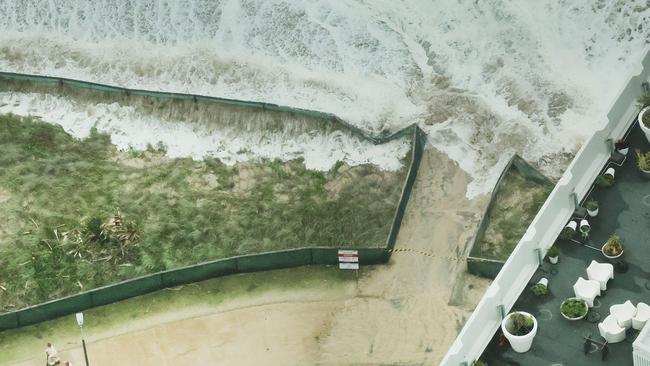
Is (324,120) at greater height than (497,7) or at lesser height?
lesser

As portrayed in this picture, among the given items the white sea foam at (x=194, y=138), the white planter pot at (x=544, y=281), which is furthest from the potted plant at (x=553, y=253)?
the white sea foam at (x=194, y=138)

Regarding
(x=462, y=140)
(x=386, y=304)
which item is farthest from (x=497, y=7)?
(x=386, y=304)

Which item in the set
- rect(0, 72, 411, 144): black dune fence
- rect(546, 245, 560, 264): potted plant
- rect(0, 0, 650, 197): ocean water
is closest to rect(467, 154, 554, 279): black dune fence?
rect(0, 0, 650, 197): ocean water

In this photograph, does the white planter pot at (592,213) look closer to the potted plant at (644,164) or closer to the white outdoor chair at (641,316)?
the potted plant at (644,164)

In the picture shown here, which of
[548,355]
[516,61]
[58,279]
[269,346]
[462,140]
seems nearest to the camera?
[548,355]

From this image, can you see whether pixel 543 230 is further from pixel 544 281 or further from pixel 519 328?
pixel 519 328

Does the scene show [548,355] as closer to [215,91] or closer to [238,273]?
[238,273]
